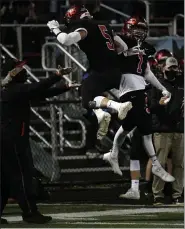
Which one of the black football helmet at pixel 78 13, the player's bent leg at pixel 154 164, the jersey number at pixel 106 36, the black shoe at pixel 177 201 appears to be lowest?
the black shoe at pixel 177 201

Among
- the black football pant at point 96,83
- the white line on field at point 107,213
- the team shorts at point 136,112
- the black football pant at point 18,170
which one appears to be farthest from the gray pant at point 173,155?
the black football pant at point 96,83

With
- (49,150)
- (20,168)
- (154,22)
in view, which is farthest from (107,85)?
(154,22)

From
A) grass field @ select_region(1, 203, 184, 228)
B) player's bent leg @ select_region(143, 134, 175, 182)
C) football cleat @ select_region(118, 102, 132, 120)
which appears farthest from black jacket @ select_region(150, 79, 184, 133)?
football cleat @ select_region(118, 102, 132, 120)

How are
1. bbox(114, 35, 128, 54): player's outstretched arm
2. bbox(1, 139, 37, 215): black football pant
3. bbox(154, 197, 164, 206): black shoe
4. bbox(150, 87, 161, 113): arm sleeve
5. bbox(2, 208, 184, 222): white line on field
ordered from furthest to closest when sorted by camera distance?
bbox(154, 197, 164, 206): black shoe, bbox(150, 87, 161, 113): arm sleeve, bbox(2, 208, 184, 222): white line on field, bbox(1, 139, 37, 215): black football pant, bbox(114, 35, 128, 54): player's outstretched arm

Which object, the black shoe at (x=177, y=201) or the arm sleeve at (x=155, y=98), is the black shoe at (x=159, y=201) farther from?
the arm sleeve at (x=155, y=98)

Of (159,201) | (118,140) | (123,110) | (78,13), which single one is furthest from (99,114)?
(159,201)

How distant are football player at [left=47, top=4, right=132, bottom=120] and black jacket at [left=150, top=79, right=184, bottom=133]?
7.01 ft

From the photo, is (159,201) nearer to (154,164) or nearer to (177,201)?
(177,201)

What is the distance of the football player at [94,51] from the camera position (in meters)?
10.6

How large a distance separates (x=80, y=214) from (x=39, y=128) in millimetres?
4072

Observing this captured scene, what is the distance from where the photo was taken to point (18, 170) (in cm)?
1145

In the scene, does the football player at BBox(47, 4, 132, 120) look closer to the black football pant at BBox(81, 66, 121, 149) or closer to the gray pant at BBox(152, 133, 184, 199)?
the black football pant at BBox(81, 66, 121, 149)

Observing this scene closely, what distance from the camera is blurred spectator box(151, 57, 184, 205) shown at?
13.2 metres

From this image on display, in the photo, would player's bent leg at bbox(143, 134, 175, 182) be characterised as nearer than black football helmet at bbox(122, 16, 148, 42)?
No
